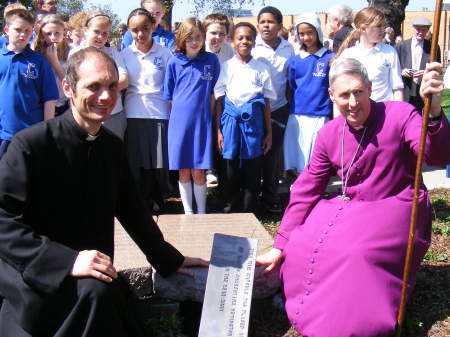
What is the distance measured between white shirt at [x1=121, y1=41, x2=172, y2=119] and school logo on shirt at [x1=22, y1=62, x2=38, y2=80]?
80 centimetres

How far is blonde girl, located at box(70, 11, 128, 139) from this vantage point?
534 cm

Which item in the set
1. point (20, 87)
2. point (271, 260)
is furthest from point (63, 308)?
point (20, 87)

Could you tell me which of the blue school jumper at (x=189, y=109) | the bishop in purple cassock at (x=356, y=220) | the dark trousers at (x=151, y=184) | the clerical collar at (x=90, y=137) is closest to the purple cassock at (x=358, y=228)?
the bishop in purple cassock at (x=356, y=220)

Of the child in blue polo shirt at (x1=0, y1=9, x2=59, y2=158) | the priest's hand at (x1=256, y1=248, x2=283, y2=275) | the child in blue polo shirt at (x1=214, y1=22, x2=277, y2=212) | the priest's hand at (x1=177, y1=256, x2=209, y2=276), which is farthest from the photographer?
the child in blue polo shirt at (x1=214, y1=22, x2=277, y2=212)

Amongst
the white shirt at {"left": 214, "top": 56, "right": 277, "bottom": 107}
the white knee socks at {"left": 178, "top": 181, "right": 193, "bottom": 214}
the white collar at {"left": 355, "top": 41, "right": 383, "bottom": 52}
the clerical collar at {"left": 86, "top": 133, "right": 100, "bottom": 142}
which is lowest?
the white knee socks at {"left": 178, "top": 181, "right": 193, "bottom": 214}

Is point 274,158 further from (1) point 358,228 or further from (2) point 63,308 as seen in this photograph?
(2) point 63,308

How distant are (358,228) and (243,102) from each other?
2.36 m

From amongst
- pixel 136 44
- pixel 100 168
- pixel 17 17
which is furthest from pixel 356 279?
pixel 17 17

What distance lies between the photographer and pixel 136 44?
552cm

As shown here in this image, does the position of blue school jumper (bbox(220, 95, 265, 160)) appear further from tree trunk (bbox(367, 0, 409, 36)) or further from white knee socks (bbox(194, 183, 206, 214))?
tree trunk (bbox(367, 0, 409, 36))

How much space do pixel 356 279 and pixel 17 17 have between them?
3.58 meters

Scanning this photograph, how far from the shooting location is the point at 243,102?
5.47 m

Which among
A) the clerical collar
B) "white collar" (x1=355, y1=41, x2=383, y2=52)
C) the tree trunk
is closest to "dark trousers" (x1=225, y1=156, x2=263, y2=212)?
"white collar" (x1=355, y1=41, x2=383, y2=52)

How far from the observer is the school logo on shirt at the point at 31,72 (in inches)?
203
